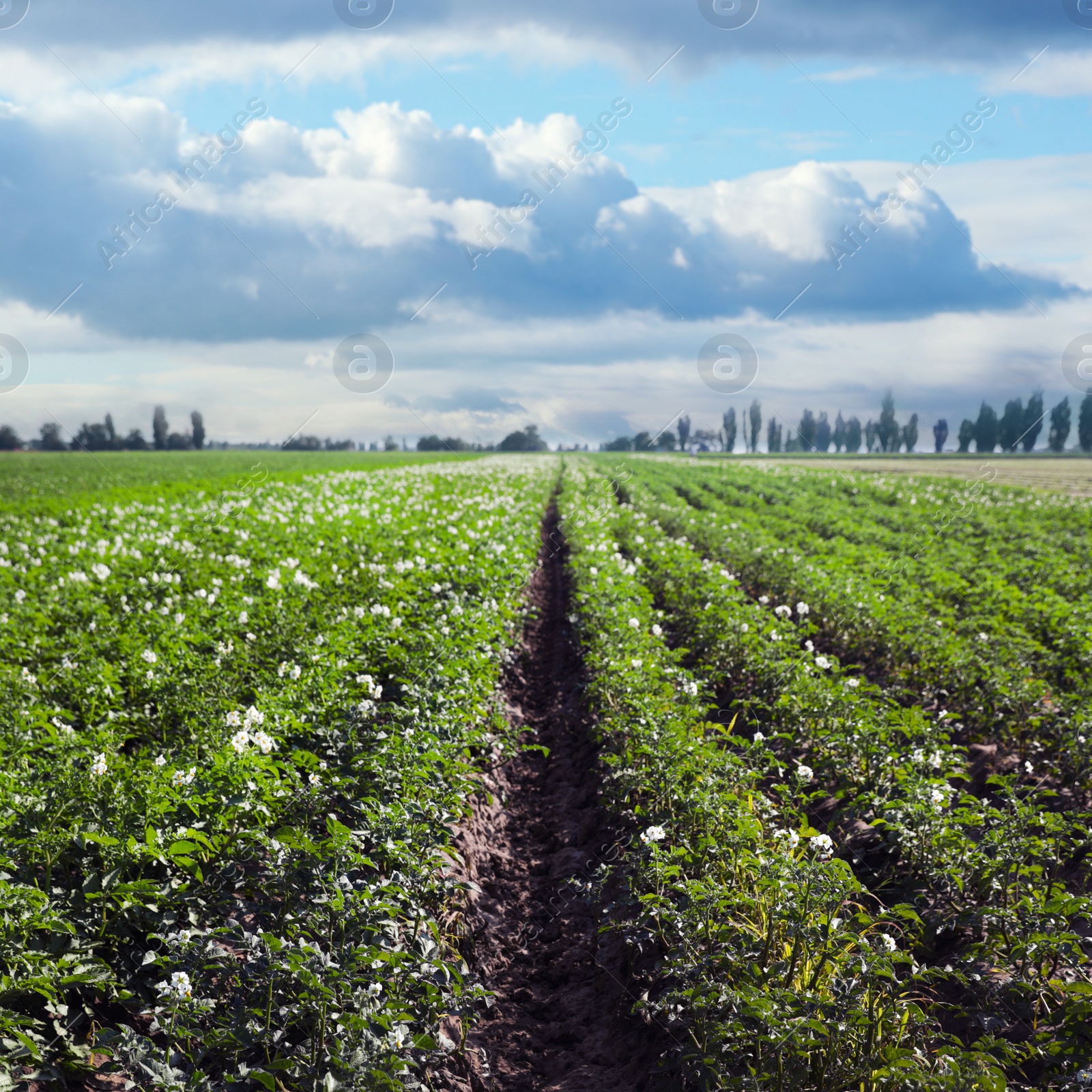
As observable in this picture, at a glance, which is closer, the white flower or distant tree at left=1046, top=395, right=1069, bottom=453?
the white flower

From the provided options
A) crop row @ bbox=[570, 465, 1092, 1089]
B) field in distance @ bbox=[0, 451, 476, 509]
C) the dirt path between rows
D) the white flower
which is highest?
field in distance @ bbox=[0, 451, 476, 509]

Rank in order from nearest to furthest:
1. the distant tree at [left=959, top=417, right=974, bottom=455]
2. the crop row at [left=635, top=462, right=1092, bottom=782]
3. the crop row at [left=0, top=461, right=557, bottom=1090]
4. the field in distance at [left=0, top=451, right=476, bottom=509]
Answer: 1. the crop row at [left=0, top=461, right=557, bottom=1090]
2. the crop row at [left=635, top=462, right=1092, bottom=782]
3. the field in distance at [left=0, top=451, right=476, bottom=509]
4. the distant tree at [left=959, top=417, right=974, bottom=455]

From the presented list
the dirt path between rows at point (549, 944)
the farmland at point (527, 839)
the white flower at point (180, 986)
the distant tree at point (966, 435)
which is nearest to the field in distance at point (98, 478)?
the farmland at point (527, 839)

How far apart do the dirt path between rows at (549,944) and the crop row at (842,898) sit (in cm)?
43

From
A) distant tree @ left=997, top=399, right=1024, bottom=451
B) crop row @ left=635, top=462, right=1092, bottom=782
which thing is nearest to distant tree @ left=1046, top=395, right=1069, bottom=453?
distant tree @ left=997, top=399, right=1024, bottom=451

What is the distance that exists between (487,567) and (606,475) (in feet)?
91.8

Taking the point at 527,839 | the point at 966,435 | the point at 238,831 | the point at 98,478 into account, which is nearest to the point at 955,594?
the point at 527,839

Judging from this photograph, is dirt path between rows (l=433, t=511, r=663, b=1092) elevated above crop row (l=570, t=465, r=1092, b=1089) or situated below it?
below

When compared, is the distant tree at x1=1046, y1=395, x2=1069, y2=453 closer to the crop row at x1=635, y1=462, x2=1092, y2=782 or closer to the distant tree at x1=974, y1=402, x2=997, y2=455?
the distant tree at x1=974, y1=402, x2=997, y2=455

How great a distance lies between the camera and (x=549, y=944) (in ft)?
16.5

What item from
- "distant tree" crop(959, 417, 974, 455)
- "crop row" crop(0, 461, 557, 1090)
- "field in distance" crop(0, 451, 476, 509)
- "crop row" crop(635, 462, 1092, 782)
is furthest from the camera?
"distant tree" crop(959, 417, 974, 455)

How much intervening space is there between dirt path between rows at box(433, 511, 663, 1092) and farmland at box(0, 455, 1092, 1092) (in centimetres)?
2

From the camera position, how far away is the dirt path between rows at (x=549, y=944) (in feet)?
12.7

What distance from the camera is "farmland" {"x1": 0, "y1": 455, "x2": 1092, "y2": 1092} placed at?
3.10 metres
